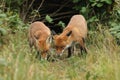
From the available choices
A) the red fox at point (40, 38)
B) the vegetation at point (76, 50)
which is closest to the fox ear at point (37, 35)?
the red fox at point (40, 38)

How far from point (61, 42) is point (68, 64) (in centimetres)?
83

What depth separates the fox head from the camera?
431 inches

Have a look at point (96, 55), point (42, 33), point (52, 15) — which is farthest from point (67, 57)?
point (52, 15)

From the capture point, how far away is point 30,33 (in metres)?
11.4

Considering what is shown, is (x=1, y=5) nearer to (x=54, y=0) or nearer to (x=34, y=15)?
(x=34, y=15)

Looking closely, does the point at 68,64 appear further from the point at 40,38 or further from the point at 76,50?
the point at 76,50

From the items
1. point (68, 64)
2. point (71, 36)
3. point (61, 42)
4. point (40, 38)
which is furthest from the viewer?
point (71, 36)

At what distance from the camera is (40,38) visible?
1072 cm

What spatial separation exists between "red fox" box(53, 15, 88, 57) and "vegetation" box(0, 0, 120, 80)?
0.97 ft

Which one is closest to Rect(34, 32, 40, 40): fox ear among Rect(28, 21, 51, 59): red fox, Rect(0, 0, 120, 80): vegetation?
Rect(28, 21, 51, 59): red fox

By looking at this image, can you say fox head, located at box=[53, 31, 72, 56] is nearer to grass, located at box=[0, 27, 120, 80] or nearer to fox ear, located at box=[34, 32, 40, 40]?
grass, located at box=[0, 27, 120, 80]

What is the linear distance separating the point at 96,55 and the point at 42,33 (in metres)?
1.94

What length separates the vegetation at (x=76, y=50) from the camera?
6.94 metres

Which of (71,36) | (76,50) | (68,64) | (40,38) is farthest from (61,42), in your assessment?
(76,50)
